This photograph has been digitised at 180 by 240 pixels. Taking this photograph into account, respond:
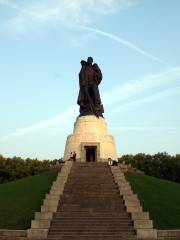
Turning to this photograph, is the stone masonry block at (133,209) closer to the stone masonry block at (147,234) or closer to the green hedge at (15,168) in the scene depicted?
the stone masonry block at (147,234)

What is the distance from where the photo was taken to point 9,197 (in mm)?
27734

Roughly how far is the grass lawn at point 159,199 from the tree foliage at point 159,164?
28661 mm

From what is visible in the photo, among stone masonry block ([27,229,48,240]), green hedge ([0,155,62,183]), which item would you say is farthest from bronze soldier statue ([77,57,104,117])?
stone masonry block ([27,229,48,240])

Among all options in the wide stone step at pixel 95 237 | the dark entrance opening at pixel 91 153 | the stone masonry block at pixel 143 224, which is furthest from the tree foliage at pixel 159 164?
the wide stone step at pixel 95 237

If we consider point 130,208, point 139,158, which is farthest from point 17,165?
point 130,208

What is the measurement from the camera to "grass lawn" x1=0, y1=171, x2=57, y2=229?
2348 centimetres

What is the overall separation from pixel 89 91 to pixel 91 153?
6.04 metres

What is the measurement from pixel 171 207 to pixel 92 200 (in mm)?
4583

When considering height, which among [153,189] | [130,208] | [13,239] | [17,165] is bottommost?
[13,239]

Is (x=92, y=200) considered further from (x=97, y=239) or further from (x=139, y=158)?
(x=139, y=158)

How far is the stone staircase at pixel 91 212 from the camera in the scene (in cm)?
2142

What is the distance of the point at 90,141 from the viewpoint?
3894cm

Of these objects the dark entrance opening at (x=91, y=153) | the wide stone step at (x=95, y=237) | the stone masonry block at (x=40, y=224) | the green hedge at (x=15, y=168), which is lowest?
the wide stone step at (x=95, y=237)

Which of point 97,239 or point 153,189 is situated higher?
point 153,189
